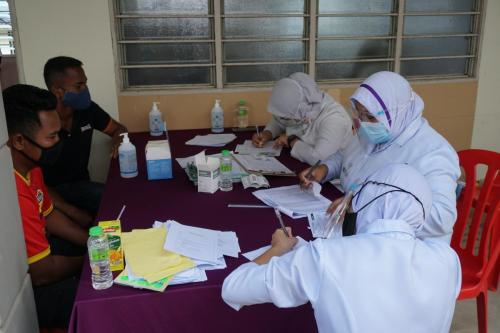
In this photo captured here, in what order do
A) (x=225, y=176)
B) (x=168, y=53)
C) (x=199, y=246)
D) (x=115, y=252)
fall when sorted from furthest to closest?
(x=168, y=53), (x=225, y=176), (x=199, y=246), (x=115, y=252)

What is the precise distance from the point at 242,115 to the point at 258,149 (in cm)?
64

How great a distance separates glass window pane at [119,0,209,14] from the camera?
3.00m

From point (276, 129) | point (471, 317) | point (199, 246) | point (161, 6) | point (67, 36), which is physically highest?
point (161, 6)

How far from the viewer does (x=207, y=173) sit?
183cm

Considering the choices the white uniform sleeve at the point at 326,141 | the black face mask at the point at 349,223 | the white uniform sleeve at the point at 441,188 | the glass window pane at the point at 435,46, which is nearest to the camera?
the black face mask at the point at 349,223

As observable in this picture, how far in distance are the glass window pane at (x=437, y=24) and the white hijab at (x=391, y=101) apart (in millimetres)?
2114

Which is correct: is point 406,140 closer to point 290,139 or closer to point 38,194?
point 290,139

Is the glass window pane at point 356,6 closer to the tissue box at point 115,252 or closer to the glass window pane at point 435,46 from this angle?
the glass window pane at point 435,46

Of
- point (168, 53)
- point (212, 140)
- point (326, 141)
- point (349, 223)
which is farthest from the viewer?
point (168, 53)

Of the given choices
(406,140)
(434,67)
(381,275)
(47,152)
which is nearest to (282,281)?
(381,275)

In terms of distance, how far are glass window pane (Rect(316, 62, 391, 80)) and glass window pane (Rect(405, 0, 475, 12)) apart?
455 mm

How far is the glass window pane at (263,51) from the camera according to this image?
323 cm

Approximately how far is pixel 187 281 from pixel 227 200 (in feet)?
2.03

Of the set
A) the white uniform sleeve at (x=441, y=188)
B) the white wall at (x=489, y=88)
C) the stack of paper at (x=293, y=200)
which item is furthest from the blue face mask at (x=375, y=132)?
the white wall at (x=489, y=88)
